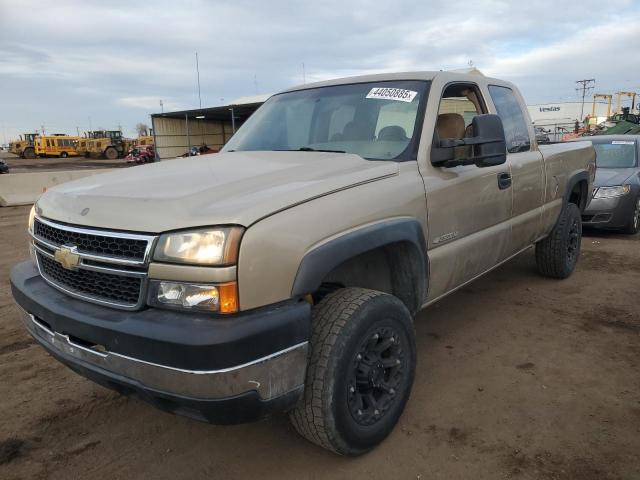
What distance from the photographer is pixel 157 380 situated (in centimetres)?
188

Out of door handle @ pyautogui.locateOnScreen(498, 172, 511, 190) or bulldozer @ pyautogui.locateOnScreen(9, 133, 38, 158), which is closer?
door handle @ pyautogui.locateOnScreen(498, 172, 511, 190)

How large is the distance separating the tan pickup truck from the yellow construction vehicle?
52.0 metres

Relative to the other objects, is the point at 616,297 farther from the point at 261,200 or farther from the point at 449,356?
the point at 261,200

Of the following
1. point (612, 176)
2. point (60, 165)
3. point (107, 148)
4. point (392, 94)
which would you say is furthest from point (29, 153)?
point (392, 94)

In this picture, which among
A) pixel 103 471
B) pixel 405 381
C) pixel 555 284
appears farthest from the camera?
pixel 555 284

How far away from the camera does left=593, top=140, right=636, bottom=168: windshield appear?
801 centimetres

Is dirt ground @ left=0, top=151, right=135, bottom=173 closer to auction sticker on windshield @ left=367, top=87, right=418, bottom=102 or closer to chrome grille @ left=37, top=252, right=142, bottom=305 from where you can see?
auction sticker on windshield @ left=367, top=87, right=418, bottom=102

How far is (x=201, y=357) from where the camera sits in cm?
177

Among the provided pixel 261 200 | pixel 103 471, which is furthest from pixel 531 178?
pixel 103 471

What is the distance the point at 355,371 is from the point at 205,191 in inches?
41.9

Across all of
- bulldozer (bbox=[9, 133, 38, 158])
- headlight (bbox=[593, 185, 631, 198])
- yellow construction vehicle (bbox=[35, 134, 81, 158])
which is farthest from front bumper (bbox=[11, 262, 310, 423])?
bulldozer (bbox=[9, 133, 38, 158])

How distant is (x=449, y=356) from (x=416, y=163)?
1484 mm

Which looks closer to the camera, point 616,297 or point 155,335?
point 155,335

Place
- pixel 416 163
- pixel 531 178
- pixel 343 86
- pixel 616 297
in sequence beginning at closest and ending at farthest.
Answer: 1. pixel 416 163
2. pixel 343 86
3. pixel 531 178
4. pixel 616 297
